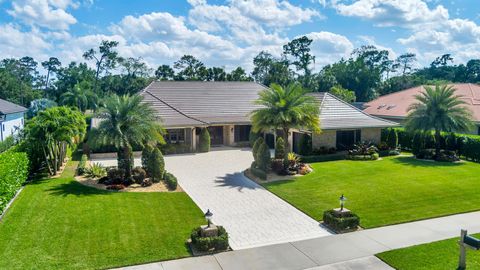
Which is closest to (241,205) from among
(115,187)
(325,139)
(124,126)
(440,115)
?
(115,187)

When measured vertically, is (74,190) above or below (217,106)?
below

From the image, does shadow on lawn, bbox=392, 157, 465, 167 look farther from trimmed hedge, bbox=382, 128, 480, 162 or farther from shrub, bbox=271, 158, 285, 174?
shrub, bbox=271, 158, 285, 174

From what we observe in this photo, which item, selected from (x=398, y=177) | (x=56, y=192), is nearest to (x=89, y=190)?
(x=56, y=192)

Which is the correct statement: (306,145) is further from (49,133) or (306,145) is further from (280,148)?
(49,133)

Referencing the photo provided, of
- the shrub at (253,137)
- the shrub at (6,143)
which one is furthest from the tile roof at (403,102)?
the shrub at (6,143)

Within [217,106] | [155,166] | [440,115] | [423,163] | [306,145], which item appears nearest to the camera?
[155,166]

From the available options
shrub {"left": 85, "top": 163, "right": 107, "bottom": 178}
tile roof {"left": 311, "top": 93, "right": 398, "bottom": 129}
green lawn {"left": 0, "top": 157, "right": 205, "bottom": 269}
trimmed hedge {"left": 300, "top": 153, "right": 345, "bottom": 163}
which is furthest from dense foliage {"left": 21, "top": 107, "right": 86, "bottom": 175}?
tile roof {"left": 311, "top": 93, "right": 398, "bottom": 129}

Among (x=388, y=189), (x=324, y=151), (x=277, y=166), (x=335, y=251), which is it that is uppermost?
(x=324, y=151)
